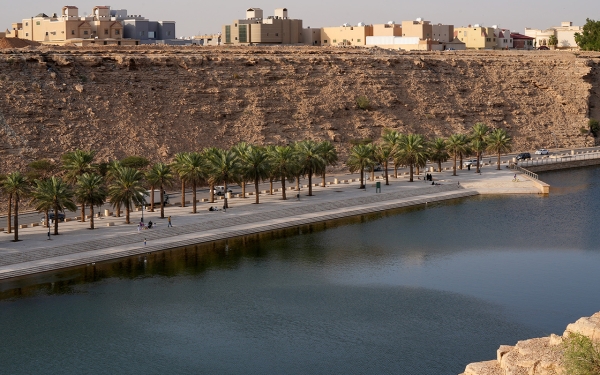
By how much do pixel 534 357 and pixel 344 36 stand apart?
99769 mm

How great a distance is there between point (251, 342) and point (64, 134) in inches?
1534

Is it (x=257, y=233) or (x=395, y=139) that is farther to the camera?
(x=395, y=139)

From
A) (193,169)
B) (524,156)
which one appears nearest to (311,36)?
(524,156)

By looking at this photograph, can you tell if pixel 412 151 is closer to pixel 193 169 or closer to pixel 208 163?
pixel 208 163

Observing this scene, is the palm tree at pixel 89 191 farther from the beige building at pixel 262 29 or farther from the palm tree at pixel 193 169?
the beige building at pixel 262 29

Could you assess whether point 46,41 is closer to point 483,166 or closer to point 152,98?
point 152,98

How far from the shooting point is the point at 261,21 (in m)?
118

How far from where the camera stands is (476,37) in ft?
454

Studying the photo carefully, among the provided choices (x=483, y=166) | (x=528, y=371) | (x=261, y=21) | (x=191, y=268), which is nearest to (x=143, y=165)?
(x=191, y=268)

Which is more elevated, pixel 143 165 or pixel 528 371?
pixel 143 165

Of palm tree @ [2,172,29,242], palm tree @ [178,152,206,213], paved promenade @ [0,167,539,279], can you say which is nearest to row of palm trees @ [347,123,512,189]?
paved promenade @ [0,167,539,279]

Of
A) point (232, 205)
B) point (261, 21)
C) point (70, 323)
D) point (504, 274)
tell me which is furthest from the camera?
point (261, 21)

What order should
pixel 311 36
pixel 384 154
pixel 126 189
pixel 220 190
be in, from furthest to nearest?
1. pixel 311 36
2. pixel 384 154
3. pixel 220 190
4. pixel 126 189

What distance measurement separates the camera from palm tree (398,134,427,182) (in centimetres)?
7225
